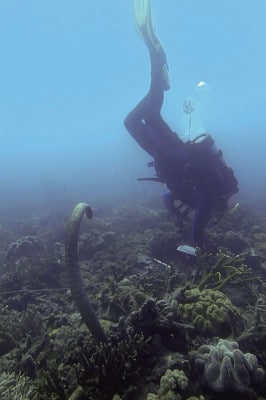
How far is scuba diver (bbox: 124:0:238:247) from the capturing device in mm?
8664

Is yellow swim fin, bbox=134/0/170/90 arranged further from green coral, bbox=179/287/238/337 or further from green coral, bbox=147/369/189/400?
green coral, bbox=147/369/189/400

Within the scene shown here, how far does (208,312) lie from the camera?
5.01 meters

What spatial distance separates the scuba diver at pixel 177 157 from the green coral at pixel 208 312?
131 inches

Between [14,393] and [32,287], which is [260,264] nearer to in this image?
[32,287]

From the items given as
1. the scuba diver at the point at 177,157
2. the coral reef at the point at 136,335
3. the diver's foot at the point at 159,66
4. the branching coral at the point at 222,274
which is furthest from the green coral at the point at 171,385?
the diver's foot at the point at 159,66

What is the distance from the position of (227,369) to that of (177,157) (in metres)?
6.14

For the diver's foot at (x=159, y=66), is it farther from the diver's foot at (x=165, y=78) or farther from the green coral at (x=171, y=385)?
the green coral at (x=171, y=385)

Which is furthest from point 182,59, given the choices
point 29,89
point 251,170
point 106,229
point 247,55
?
point 106,229

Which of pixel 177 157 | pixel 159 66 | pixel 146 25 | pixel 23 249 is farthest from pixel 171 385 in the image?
pixel 146 25

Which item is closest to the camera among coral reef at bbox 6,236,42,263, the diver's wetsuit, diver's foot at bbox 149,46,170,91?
the diver's wetsuit

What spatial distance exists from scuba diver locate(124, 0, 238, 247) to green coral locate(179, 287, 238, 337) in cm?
333

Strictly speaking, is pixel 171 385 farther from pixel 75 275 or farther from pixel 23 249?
pixel 23 249

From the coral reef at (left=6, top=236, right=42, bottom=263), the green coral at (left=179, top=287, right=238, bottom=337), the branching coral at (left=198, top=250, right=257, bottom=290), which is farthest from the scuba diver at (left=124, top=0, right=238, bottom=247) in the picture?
the coral reef at (left=6, top=236, right=42, bottom=263)

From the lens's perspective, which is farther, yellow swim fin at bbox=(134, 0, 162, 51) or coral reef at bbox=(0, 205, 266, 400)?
yellow swim fin at bbox=(134, 0, 162, 51)
